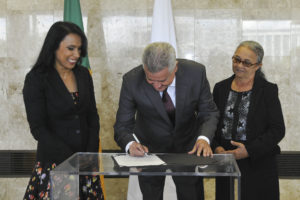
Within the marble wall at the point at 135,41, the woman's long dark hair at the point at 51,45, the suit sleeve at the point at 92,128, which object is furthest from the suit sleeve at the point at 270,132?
the marble wall at the point at 135,41

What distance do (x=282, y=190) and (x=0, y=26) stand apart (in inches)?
149

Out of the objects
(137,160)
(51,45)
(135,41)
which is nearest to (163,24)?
(135,41)

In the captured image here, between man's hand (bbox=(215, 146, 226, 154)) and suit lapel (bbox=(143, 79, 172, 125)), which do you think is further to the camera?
man's hand (bbox=(215, 146, 226, 154))

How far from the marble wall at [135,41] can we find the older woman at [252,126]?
161cm

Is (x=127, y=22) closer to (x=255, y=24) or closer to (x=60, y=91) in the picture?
(x=255, y=24)

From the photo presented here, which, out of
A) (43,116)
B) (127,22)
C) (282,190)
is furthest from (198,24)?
(43,116)

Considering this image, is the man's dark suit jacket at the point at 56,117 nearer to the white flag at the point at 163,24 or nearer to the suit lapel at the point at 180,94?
the suit lapel at the point at 180,94

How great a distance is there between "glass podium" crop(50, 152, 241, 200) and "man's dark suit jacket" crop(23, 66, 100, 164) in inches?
22.8

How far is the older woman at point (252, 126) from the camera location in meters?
2.60

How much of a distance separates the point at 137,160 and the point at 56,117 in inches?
32.2

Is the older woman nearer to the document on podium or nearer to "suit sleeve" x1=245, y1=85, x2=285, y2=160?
"suit sleeve" x1=245, y1=85, x2=285, y2=160

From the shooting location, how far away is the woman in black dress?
2381mm

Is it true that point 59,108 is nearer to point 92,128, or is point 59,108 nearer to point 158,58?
point 92,128

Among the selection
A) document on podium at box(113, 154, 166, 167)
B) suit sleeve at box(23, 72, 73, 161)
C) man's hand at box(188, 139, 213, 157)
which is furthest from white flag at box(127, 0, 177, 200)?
document on podium at box(113, 154, 166, 167)
